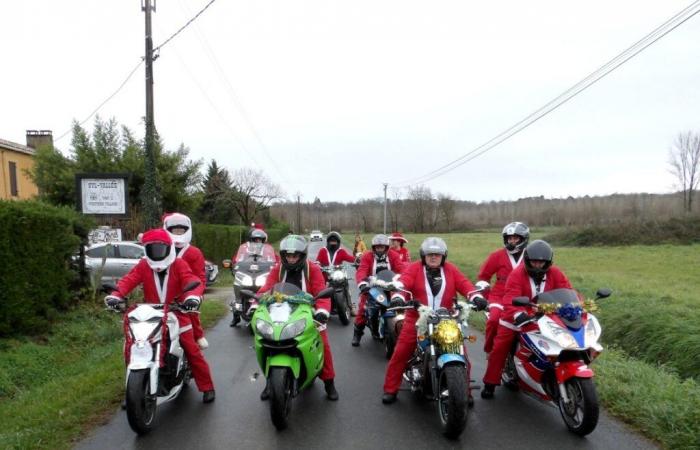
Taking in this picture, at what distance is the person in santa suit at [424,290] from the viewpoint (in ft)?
18.2

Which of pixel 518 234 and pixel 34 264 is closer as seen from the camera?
pixel 518 234

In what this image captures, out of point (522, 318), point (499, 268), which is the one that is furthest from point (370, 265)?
point (522, 318)

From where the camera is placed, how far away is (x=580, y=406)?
15.0 feet

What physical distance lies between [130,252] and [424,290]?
39.5 ft

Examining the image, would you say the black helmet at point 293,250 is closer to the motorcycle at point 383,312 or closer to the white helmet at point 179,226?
the motorcycle at point 383,312

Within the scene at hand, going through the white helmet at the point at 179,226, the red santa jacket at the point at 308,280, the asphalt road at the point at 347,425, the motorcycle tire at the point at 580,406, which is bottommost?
the asphalt road at the point at 347,425

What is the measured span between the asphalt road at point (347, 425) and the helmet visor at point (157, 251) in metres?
1.66

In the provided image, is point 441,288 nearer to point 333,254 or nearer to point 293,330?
point 293,330

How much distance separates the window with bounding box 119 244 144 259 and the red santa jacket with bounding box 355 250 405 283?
8.86 m

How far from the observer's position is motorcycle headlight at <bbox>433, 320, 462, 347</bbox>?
4723 mm

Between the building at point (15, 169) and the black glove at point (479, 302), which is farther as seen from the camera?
the building at point (15, 169)

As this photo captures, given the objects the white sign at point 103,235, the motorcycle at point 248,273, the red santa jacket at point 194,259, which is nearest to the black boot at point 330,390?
the red santa jacket at point 194,259

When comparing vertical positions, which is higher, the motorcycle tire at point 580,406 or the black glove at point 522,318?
the black glove at point 522,318

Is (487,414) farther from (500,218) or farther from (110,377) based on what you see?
(500,218)
